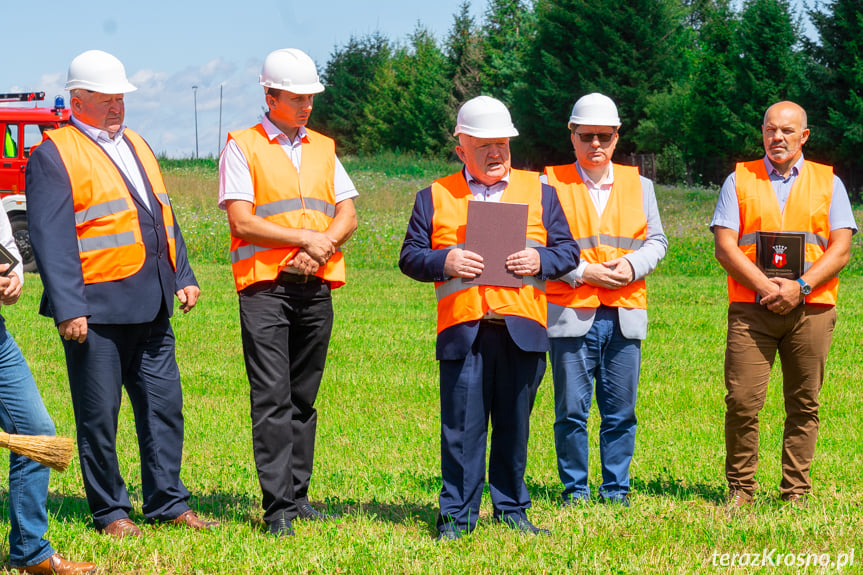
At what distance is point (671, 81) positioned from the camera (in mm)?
49562

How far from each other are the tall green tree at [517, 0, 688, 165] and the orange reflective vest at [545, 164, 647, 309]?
43.7 m

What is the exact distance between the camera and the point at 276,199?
5.27 m

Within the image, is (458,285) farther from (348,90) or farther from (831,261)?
(348,90)

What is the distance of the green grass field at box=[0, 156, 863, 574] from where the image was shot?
4.76 metres

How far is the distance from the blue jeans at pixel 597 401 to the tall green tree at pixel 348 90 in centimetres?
7575

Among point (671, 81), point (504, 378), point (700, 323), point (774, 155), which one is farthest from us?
point (671, 81)

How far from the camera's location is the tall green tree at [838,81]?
125 ft

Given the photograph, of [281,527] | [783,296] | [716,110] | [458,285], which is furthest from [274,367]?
[716,110]

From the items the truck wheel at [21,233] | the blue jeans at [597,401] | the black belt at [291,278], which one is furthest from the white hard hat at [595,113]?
the truck wheel at [21,233]

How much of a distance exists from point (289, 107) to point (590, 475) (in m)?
3.25

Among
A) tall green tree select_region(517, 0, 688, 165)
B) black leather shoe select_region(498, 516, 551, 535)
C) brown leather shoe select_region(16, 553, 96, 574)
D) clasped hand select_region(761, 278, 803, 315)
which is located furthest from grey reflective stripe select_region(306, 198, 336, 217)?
tall green tree select_region(517, 0, 688, 165)

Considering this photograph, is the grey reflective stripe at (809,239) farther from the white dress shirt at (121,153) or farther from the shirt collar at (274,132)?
the white dress shirt at (121,153)

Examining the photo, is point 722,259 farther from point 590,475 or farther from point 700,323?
point 700,323

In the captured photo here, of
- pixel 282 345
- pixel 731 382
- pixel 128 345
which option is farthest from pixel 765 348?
pixel 128 345
